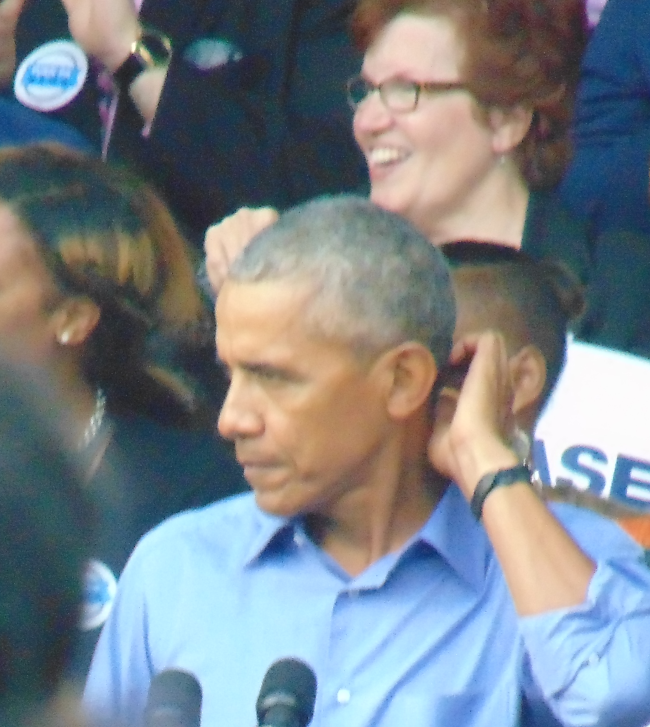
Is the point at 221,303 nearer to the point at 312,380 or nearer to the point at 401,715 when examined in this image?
the point at 312,380

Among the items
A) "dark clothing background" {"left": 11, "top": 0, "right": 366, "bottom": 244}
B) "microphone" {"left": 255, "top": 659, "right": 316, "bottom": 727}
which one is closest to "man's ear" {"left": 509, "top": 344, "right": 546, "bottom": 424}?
"dark clothing background" {"left": 11, "top": 0, "right": 366, "bottom": 244}

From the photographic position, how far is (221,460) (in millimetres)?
2463

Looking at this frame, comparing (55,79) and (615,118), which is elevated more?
(55,79)

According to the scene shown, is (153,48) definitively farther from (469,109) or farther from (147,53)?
(469,109)

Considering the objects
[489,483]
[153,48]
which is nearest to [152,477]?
[489,483]

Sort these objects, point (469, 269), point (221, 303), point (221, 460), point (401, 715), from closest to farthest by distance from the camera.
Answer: point (401, 715) → point (221, 303) → point (469, 269) → point (221, 460)

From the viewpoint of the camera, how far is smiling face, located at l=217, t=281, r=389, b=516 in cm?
179

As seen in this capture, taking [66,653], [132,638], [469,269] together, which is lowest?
[132,638]

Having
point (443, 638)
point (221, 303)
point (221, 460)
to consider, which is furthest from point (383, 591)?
point (221, 460)

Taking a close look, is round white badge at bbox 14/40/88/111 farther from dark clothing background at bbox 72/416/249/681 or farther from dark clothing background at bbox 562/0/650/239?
dark clothing background at bbox 562/0/650/239

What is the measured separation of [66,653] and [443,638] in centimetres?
96

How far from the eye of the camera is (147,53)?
280cm

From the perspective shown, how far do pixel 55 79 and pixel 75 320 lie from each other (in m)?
0.82

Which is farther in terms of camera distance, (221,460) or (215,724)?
(221,460)
